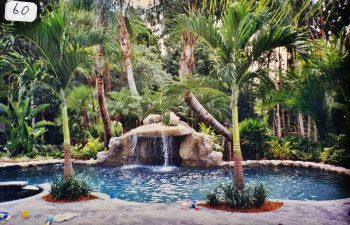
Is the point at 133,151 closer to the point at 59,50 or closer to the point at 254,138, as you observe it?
the point at 254,138

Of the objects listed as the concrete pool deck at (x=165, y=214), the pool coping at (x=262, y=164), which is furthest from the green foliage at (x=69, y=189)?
the pool coping at (x=262, y=164)

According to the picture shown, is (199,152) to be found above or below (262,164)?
above

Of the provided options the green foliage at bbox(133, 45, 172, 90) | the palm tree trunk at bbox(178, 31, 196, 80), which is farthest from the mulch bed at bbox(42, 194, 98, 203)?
the green foliage at bbox(133, 45, 172, 90)

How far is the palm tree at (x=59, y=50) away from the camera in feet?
17.3

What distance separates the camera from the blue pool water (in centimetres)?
634

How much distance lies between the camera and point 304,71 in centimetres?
756

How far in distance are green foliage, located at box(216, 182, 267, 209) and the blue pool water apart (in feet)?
2.86

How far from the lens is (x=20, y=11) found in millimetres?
2418

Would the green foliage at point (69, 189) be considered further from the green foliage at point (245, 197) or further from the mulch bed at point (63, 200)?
the green foliage at point (245, 197)

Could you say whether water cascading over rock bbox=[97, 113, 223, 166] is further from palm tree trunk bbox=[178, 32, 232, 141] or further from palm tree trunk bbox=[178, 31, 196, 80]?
palm tree trunk bbox=[178, 31, 196, 80]

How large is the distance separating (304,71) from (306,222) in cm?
447

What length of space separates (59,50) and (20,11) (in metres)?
3.16

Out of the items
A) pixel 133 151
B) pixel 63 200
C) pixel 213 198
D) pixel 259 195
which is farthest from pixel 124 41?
pixel 259 195

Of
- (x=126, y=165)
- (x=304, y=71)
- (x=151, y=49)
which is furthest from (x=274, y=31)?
(x=151, y=49)
